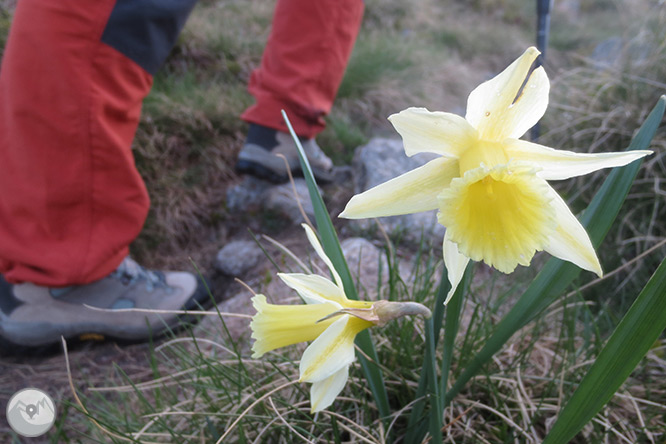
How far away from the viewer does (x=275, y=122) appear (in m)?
2.23

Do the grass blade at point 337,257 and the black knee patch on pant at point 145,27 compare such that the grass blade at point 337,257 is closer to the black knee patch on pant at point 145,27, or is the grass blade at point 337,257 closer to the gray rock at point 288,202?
the black knee patch on pant at point 145,27

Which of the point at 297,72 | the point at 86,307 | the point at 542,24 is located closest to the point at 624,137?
the point at 542,24

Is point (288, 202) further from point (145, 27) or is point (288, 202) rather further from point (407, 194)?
point (407, 194)

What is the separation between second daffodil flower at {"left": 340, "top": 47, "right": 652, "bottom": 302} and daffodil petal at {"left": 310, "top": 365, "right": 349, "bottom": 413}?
0.18m

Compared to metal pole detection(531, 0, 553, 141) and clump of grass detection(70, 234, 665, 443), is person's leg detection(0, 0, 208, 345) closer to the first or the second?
clump of grass detection(70, 234, 665, 443)

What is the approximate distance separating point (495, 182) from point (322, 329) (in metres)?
0.29

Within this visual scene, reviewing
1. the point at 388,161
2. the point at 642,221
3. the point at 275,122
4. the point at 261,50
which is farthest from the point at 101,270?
the point at 261,50

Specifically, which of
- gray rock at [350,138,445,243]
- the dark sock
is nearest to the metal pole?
gray rock at [350,138,445,243]

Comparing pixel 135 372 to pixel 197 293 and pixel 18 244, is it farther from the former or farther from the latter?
pixel 18 244

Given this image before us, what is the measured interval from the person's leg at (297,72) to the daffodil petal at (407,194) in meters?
1.62

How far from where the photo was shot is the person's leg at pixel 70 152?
4.33 feet

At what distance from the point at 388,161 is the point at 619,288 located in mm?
1172

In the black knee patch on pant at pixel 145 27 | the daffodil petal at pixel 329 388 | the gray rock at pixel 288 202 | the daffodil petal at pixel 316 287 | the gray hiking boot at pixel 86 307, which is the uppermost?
the black knee patch on pant at pixel 145 27

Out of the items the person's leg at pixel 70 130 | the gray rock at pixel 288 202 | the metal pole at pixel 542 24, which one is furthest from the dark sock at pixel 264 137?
the metal pole at pixel 542 24
